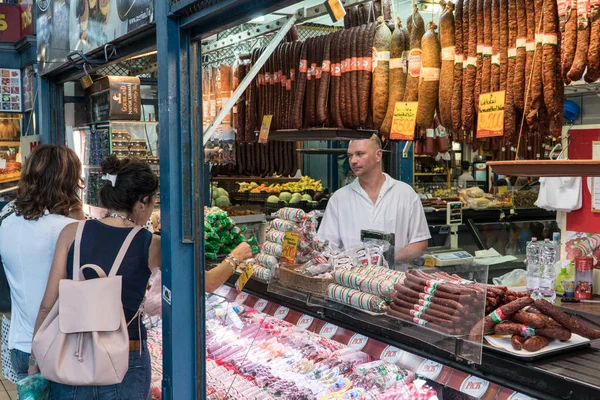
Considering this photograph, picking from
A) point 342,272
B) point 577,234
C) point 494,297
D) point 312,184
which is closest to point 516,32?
point 494,297

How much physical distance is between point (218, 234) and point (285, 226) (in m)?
0.87

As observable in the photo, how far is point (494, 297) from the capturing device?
105 inches

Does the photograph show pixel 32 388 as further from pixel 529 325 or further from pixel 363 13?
pixel 363 13

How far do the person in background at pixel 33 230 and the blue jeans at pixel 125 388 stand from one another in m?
0.54

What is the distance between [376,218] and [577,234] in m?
2.84

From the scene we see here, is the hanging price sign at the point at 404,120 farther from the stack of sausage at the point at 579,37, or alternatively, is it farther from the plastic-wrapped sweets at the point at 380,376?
the plastic-wrapped sweets at the point at 380,376

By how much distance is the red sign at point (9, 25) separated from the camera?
32.7 ft

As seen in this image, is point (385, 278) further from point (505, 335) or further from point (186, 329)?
point (186, 329)

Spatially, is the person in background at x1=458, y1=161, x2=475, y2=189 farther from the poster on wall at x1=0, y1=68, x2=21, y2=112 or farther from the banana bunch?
the poster on wall at x1=0, y1=68, x2=21, y2=112

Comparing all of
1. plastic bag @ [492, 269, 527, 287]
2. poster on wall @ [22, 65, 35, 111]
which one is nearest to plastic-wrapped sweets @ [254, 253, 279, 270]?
plastic bag @ [492, 269, 527, 287]

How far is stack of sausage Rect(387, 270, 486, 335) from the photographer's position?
2389 mm

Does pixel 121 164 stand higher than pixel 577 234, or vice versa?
pixel 121 164

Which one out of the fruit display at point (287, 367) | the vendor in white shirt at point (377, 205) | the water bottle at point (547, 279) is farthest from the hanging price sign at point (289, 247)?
the water bottle at point (547, 279)

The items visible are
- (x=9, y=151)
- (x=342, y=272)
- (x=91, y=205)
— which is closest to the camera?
(x=342, y=272)
